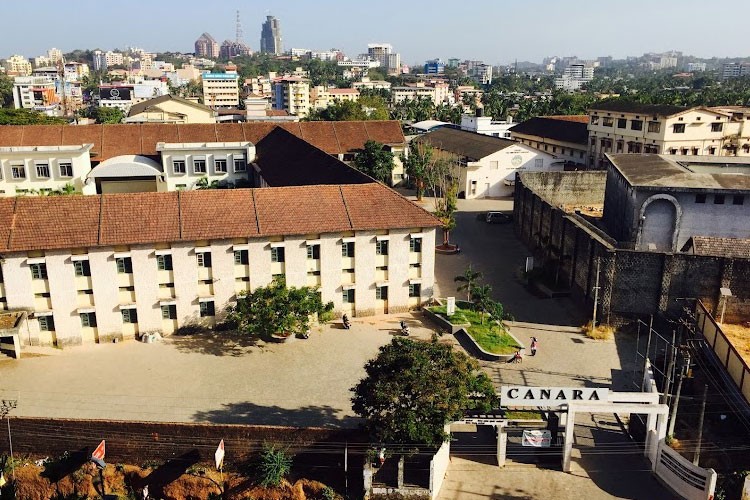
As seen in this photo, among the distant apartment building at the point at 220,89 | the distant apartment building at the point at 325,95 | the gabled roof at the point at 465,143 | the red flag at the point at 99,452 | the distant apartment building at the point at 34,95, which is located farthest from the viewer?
the distant apartment building at the point at 220,89

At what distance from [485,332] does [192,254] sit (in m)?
14.3

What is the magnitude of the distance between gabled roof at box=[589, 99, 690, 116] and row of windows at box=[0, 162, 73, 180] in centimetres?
5187

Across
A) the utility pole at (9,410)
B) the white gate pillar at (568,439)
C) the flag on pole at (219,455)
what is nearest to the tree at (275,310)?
the flag on pole at (219,455)

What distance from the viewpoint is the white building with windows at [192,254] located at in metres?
28.2

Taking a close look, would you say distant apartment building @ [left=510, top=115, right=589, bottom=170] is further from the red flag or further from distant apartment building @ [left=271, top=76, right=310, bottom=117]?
distant apartment building @ [left=271, top=76, right=310, bottom=117]

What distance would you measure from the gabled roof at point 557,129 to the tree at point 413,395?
56.3 metres

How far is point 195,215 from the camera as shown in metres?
30.1

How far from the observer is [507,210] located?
5703 centimetres

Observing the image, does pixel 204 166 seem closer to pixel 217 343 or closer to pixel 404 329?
pixel 217 343

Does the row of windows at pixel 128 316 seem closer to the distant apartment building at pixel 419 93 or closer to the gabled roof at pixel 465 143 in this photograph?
the gabled roof at pixel 465 143

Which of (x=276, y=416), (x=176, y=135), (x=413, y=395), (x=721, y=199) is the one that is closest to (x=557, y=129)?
(x=721, y=199)

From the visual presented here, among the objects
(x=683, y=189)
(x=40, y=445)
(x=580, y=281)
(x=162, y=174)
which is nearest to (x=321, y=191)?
(x=580, y=281)

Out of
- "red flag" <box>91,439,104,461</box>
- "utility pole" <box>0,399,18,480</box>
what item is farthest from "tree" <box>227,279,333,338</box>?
"utility pole" <box>0,399,18,480</box>

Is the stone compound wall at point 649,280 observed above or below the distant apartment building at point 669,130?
below
